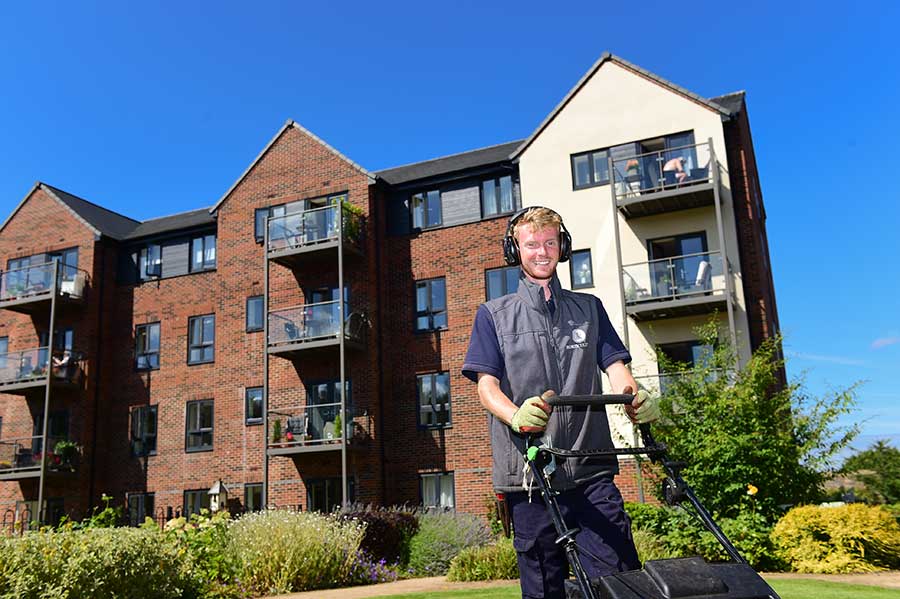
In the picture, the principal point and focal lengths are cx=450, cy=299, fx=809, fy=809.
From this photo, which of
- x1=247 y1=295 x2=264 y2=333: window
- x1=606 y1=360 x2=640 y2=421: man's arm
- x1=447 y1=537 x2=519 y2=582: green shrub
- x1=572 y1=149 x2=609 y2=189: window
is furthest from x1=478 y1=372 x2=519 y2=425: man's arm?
x1=247 y1=295 x2=264 y2=333: window

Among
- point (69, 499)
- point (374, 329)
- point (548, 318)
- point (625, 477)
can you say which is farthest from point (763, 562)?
point (69, 499)

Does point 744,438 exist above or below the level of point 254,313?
below

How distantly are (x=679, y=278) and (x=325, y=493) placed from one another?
1104 centimetres

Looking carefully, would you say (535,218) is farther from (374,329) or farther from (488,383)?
(374,329)

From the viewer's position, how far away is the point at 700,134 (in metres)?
20.5

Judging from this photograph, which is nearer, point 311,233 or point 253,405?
point 311,233

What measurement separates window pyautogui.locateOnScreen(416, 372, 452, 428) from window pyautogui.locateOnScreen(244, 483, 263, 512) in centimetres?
525

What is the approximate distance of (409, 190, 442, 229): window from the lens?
23625 mm

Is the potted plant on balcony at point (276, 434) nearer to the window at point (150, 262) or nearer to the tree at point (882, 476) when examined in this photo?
the window at point (150, 262)

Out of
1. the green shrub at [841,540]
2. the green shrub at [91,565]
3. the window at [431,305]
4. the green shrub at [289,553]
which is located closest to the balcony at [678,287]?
the window at [431,305]

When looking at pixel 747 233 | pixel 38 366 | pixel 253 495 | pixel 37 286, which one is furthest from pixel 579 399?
pixel 37 286

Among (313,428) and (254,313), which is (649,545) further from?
(254,313)

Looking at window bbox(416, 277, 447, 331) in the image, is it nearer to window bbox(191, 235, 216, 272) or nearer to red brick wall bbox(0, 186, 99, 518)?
window bbox(191, 235, 216, 272)

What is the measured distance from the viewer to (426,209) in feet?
78.0
